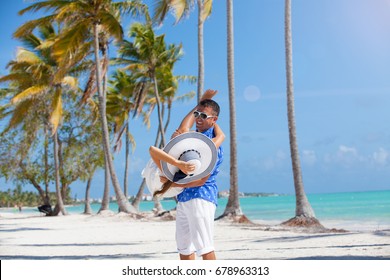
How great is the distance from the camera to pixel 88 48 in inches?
608

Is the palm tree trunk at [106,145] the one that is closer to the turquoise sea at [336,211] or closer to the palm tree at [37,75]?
the palm tree at [37,75]

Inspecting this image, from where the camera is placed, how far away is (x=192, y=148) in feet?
9.18

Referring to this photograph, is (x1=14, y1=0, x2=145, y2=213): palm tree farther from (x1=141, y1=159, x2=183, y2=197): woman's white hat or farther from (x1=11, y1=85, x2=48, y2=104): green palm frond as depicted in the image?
(x1=141, y1=159, x2=183, y2=197): woman's white hat

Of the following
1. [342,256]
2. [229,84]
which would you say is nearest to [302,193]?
[229,84]

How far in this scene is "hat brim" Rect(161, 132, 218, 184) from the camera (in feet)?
9.10

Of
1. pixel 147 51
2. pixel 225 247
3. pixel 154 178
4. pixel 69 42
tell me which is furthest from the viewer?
pixel 147 51

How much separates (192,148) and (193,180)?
0.16 meters

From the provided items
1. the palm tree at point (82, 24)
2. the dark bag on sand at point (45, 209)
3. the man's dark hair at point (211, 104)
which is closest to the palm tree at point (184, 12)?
the palm tree at point (82, 24)

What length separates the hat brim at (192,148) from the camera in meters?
2.77

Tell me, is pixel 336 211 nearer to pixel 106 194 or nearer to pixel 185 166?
pixel 106 194

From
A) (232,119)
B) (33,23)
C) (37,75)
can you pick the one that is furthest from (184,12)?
(37,75)

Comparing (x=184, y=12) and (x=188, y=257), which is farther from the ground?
(x=184, y=12)
